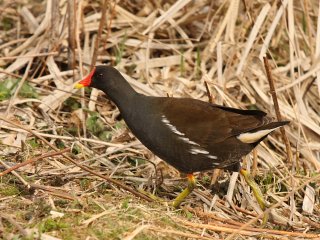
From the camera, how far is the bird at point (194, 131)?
429 centimetres

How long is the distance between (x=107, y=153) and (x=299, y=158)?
157 cm

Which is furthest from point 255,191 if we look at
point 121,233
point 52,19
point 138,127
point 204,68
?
point 52,19

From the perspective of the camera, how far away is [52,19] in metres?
5.65

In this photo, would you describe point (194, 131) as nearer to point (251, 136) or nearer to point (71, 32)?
point (251, 136)

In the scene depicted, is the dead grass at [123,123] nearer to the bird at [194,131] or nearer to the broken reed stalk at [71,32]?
the broken reed stalk at [71,32]

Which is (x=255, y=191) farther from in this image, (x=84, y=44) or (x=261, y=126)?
(x=84, y=44)

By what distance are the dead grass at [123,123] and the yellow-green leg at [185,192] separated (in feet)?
0.22

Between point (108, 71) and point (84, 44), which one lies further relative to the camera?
point (84, 44)

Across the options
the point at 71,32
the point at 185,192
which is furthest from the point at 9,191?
the point at 71,32

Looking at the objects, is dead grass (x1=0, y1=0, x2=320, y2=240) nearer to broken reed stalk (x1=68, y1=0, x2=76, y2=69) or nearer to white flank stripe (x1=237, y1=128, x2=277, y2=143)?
broken reed stalk (x1=68, y1=0, x2=76, y2=69)

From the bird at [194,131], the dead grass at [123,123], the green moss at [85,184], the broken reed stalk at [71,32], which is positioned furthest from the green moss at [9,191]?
the broken reed stalk at [71,32]

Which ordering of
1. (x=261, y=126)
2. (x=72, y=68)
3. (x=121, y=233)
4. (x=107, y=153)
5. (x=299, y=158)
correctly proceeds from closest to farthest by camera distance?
(x=121, y=233)
(x=261, y=126)
(x=107, y=153)
(x=299, y=158)
(x=72, y=68)

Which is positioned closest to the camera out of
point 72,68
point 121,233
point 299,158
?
point 121,233

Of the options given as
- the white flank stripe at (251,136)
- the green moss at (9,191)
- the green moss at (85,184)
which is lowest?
the green moss at (85,184)
